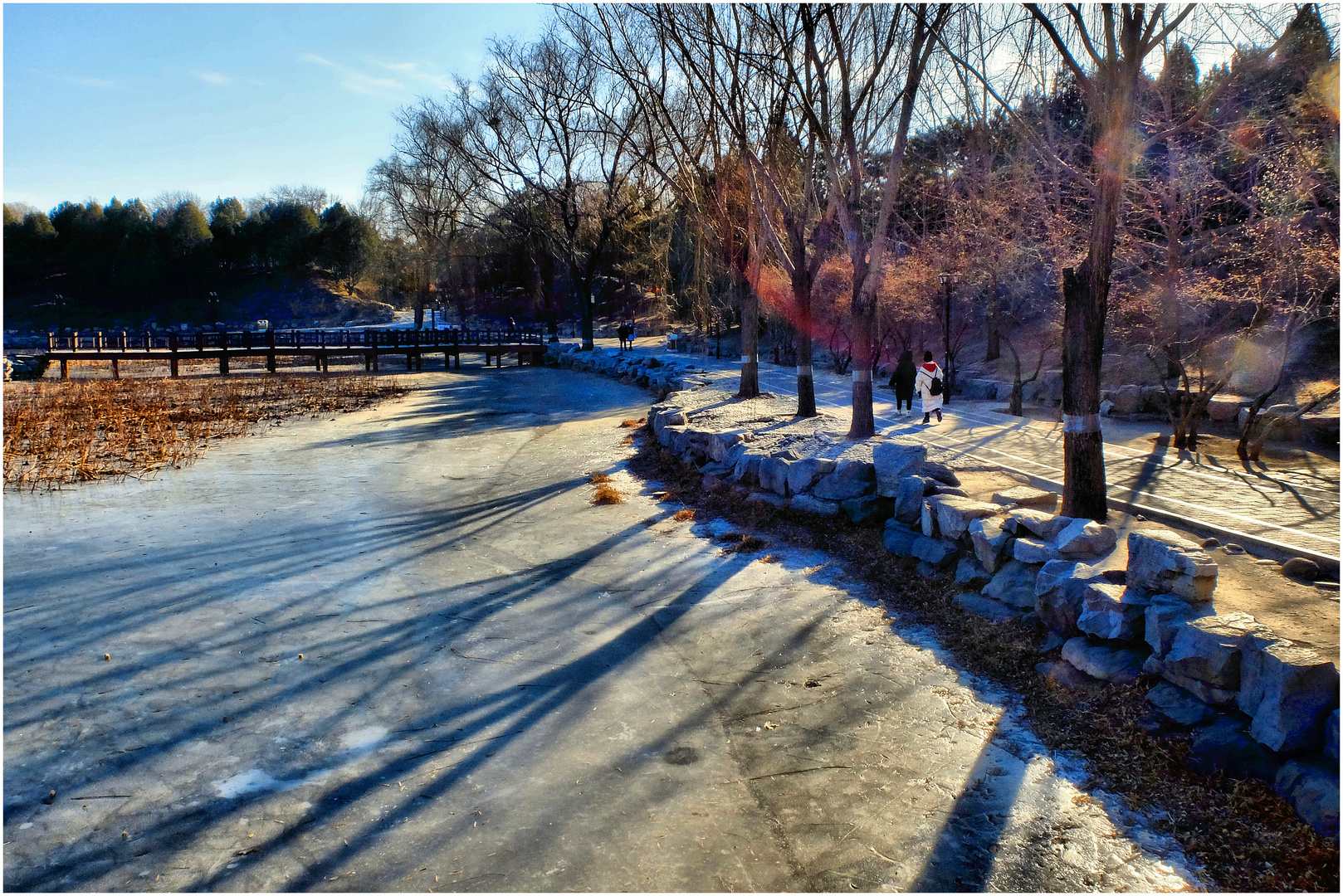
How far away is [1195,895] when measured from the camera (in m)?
3.34

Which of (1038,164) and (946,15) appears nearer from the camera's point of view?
(946,15)

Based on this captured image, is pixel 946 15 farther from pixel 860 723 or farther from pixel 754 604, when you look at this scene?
pixel 860 723

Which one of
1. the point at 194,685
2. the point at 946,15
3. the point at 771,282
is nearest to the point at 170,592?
the point at 194,685

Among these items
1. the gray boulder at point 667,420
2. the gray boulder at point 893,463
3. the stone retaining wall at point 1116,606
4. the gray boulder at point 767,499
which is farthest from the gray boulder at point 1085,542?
the gray boulder at point 667,420

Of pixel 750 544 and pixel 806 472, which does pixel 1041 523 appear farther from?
pixel 806 472

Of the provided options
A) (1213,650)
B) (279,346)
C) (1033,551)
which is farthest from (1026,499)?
(279,346)

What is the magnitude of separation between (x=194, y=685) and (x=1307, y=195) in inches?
660

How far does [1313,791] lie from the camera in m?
3.59

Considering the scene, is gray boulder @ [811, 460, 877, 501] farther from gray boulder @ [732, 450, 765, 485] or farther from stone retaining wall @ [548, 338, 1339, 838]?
gray boulder @ [732, 450, 765, 485]

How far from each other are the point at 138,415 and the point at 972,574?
20.3 metres

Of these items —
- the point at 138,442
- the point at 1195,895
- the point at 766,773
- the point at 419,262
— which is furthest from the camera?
the point at 419,262

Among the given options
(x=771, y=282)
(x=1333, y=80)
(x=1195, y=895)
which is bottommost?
(x=1195, y=895)

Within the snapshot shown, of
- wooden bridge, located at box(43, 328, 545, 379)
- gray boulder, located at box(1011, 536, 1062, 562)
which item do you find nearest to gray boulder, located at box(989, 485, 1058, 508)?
gray boulder, located at box(1011, 536, 1062, 562)

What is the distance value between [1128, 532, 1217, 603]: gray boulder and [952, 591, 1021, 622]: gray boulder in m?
1.05
